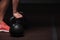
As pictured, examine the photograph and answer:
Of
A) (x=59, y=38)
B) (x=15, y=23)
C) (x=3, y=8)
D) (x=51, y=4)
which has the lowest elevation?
(x=59, y=38)

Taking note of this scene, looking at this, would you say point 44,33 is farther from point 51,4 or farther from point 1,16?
point 51,4

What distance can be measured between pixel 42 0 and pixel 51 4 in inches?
7.5

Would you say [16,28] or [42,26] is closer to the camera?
[16,28]

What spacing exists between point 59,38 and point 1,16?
2.09 ft

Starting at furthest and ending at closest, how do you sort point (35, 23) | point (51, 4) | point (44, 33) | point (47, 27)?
1. point (51, 4)
2. point (35, 23)
3. point (47, 27)
4. point (44, 33)

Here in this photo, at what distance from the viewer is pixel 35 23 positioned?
244 centimetres

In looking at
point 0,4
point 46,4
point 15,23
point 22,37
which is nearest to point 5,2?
point 0,4

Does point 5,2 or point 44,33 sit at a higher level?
point 5,2

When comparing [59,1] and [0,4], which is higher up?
[59,1]

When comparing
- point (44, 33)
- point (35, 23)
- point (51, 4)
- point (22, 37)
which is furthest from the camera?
point (51, 4)

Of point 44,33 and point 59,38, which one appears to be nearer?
point 59,38

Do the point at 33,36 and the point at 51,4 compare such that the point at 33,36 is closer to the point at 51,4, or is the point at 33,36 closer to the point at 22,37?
the point at 22,37

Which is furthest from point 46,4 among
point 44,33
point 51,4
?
point 44,33

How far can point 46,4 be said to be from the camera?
373 cm
